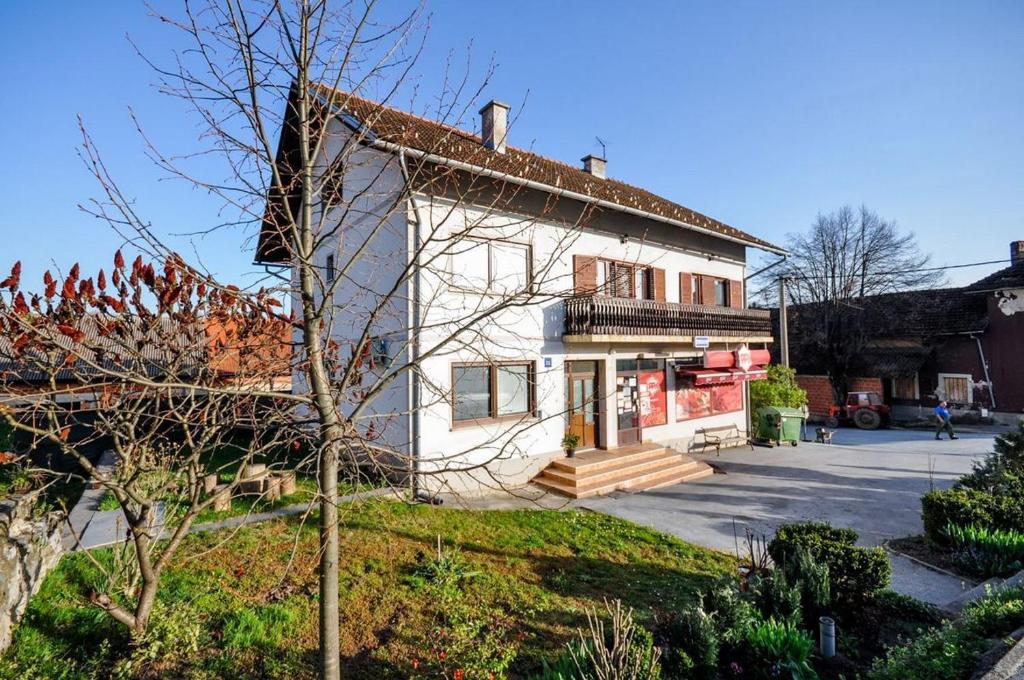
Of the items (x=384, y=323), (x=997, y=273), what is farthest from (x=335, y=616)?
(x=997, y=273)

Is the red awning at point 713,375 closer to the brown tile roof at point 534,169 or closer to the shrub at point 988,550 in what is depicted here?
the brown tile roof at point 534,169

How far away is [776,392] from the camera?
1775 centimetres

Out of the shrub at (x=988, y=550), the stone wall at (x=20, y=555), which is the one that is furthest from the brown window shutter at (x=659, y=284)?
the stone wall at (x=20, y=555)

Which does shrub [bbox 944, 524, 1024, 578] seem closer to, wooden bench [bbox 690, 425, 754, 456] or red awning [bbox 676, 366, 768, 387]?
red awning [bbox 676, 366, 768, 387]

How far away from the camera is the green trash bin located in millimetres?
16891

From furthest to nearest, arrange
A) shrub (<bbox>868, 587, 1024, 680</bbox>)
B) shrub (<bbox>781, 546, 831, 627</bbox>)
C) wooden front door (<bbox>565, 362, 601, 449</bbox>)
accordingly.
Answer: wooden front door (<bbox>565, 362, 601, 449</bbox>) → shrub (<bbox>781, 546, 831, 627</bbox>) → shrub (<bbox>868, 587, 1024, 680</bbox>)

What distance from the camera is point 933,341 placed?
24.8 metres

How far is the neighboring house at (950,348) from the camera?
2205 cm

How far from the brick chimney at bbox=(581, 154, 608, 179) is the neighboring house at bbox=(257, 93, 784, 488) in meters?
0.04

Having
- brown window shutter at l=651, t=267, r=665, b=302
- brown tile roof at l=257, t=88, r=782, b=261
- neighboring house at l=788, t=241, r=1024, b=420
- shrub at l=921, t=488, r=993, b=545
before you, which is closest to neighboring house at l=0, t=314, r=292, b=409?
brown tile roof at l=257, t=88, r=782, b=261

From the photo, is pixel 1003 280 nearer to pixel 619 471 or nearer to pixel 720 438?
pixel 720 438

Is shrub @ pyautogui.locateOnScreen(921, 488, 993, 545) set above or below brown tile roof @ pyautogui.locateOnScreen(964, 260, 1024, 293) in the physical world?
below

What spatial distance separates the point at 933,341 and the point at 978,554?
78.1 feet

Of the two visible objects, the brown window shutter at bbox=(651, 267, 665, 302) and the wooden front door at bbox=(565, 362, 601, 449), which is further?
the brown window shutter at bbox=(651, 267, 665, 302)
